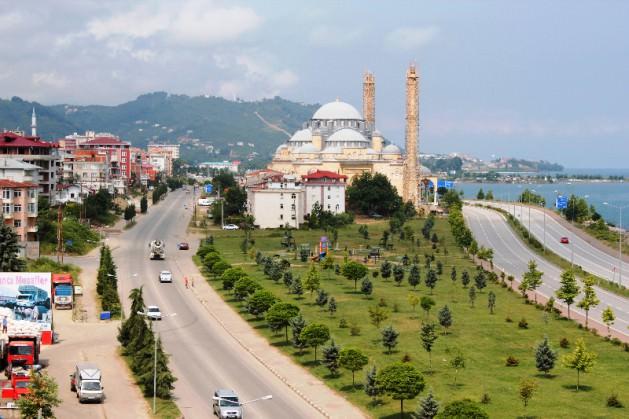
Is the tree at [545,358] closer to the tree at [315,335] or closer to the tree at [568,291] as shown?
the tree at [315,335]

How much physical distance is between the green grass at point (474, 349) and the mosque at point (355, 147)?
71.6m

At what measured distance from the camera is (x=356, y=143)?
6422 inches

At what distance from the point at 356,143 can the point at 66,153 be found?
45.3 meters

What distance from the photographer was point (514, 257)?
102750 mm

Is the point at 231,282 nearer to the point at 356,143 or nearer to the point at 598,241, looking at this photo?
the point at 598,241

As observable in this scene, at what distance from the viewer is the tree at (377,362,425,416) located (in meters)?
41.8

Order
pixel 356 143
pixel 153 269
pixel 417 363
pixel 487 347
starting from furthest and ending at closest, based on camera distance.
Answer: pixel 356 143 → pixel 153 269 → pixel 487 347 → pixel 417 363

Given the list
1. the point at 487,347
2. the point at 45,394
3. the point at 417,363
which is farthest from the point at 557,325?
the point at 45,394

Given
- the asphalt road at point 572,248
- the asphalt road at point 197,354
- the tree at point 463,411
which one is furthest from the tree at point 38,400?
the asphalt road at point 572,248

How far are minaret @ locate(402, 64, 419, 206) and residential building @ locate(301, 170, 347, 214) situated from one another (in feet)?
68.6

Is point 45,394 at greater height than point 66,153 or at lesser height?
lesser

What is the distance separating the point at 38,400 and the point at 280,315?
884 inches

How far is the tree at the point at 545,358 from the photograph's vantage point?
4866 centimetres

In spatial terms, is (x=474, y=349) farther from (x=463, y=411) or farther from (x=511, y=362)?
(x=463, y=411)
